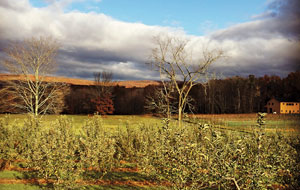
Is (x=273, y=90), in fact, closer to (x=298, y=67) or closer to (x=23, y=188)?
(x=298, y=67)

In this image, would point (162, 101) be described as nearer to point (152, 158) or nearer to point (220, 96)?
point (152, 158)

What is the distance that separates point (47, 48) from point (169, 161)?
68.2ft

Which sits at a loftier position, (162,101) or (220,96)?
(220,96)

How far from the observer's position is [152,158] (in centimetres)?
747

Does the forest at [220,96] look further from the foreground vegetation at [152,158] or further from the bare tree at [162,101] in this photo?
the foreground vegetation at [152,158]

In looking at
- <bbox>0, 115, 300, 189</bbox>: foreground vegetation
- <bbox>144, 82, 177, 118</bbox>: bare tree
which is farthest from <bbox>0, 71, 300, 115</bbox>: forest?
<bbox>0, 115, 300, 189</bbox>: foreground vegetation

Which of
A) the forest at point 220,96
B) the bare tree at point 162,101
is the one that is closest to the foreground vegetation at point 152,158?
the bare tree at point 162,101

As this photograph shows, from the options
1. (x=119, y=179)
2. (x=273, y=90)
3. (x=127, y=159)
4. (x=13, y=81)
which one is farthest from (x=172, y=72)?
(x=273, y=90)

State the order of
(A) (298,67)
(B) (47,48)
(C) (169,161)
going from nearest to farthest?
(C) (169,161)
(A) (298,67)
(B) (47,48)

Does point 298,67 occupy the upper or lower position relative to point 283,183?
upper

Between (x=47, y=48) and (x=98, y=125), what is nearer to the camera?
(x=98, y=125)

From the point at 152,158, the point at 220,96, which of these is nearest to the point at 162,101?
the point at 152,158

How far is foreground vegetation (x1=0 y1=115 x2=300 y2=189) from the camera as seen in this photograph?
14.6 feet

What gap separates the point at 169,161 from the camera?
532cm
